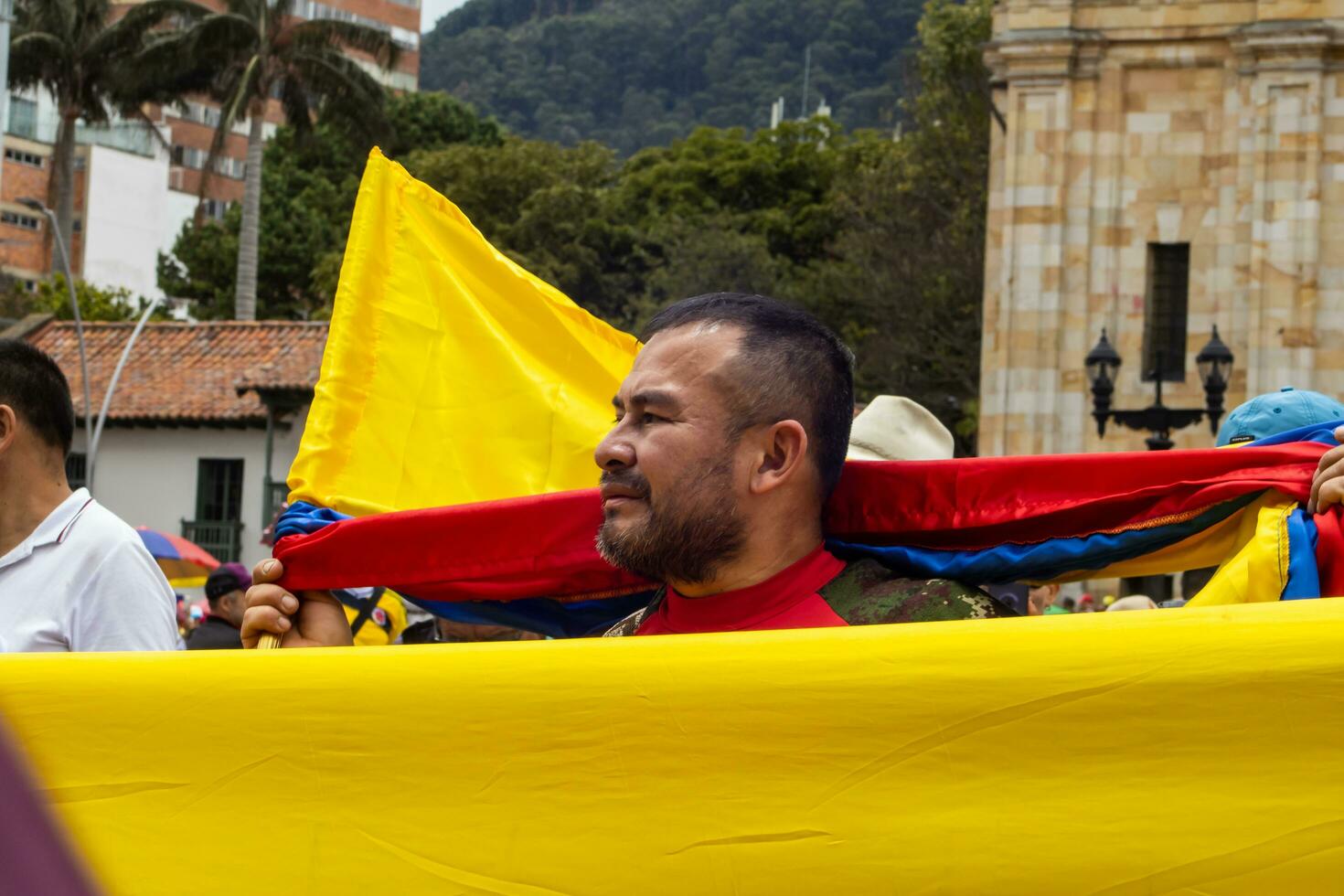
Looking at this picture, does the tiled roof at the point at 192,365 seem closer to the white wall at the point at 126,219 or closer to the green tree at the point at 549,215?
the green tree at the point at 549,215

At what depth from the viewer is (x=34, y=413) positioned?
4199 mm

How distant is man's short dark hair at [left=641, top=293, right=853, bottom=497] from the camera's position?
10.3 ft

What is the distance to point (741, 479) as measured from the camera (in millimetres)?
3109

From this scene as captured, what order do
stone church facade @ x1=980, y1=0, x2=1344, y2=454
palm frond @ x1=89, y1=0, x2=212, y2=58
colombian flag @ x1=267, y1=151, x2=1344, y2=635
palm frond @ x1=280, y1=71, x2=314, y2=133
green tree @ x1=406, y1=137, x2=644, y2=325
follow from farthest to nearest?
1. green tree @ x1=406, y1=137, x2=644, y2=325
2. palm frond @ x1=89, y1=0, x2=212, y2=58
3. palm frond @ x1=280, y1=71, x2=314, y2=133
4. stone church facade @ x1=980, y1=0, x2=1344, y2=454
5. colombian flag @ x1=267, y1=151, x2=1344, y2=635

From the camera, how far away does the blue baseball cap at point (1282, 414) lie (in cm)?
348

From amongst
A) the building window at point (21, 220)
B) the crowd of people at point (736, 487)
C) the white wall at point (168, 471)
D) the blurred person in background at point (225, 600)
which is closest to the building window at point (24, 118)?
the building window at point (21, 220)

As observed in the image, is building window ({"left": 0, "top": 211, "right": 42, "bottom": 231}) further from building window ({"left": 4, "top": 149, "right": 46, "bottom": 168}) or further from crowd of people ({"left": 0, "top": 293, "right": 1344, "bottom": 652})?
crowd of people ({"left": 0, "top": 293, "right": 1344, "bottom": 652})

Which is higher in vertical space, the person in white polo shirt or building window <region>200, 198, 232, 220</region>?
building window <region>200, 198, 232, 220</region>

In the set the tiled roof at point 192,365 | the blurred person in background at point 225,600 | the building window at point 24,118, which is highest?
the building window at point 24,118

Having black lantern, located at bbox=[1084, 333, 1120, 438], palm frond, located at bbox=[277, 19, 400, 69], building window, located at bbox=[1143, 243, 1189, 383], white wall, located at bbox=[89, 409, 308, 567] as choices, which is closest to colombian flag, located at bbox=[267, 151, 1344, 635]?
black lantern, located at bbox=[1084, 333, 1120, 438]

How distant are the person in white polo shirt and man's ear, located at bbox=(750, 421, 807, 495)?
142 cm

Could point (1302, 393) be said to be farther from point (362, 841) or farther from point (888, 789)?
point (362, 841)

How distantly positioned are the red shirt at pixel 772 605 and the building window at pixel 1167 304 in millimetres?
23771

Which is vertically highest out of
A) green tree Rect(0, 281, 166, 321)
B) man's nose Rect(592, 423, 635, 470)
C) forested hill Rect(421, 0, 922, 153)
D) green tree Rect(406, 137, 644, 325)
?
forested hill Rect(421, 0, 922, 153)
